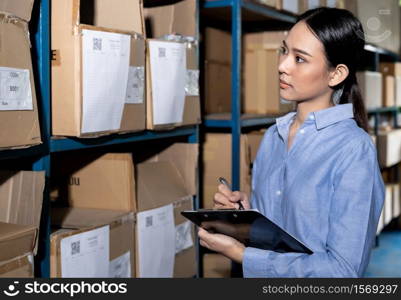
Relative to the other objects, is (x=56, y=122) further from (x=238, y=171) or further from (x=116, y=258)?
(x=238, y=171)

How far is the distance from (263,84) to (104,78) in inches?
58.9

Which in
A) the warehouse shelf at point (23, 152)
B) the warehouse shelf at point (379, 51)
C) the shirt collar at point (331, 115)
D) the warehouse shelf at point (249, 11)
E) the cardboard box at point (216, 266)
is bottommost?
the cardboard box at point (216, 266)

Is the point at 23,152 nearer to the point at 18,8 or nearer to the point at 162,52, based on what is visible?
the point at 18,8

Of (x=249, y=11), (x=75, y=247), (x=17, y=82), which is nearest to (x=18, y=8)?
(x=17, y=82)

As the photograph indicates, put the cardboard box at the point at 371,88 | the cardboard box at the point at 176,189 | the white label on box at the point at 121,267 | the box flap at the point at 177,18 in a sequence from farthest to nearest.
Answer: the cardboard box at the point at 371,88 → the box flap at the point at 177,18 → the cardboard box at the point at 176,189 → the white label on box at the point at 121,267

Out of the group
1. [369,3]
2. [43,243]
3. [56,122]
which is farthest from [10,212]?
[369,3]

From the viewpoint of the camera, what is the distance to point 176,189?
6.93ft

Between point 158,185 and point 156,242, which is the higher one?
point 158,185

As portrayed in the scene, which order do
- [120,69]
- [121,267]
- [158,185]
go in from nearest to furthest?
[120,69], [121,267], [158,185]

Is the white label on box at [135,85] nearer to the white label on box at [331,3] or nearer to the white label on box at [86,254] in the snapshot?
the white label on box at [86,254]

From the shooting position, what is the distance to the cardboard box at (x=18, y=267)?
48.4 inches

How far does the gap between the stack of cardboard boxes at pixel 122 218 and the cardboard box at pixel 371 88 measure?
2.36 meters

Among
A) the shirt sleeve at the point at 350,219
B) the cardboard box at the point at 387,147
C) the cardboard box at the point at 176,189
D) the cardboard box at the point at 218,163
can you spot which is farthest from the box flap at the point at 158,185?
the cardboard box at the point at 387,147

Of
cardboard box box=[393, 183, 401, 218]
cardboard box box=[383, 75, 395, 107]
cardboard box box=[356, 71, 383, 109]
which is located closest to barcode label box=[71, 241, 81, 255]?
cardboard box box=[356, 71, 383, 109]
